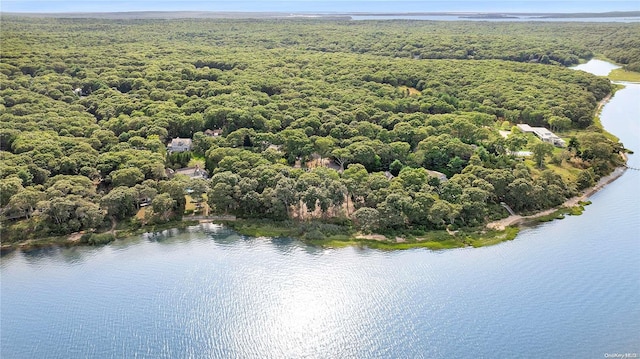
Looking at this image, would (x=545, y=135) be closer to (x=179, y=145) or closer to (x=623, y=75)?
(x=179, y=145)

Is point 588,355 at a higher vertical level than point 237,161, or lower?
lower

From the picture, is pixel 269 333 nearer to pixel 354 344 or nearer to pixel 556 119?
pixel 354 344

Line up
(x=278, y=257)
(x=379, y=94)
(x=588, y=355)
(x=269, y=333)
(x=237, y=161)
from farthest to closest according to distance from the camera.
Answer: (x=379, y=94), (x=237, y=161), (x=278, y=257), (x=269, y=333), (x=588, y=355)

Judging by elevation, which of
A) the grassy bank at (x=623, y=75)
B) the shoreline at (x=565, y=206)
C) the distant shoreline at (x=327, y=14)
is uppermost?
the distant shoreline at (x=327, y=14)

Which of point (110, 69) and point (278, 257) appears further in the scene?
point (110, 69)

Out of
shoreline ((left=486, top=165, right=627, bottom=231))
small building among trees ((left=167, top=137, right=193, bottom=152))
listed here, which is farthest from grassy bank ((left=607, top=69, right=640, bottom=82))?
small building among trees ((left=167, top=137, right=193, bottom=152))

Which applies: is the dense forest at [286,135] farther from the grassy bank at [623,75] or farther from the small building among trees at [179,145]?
the grassy bank at [623,75]

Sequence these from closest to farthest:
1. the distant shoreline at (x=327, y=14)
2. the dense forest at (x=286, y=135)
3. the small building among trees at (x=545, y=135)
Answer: the dense forest at (x=286, y=135)
the small building among trees at (x=545, y=135)
the distant shoreline at (x=327, y=14)

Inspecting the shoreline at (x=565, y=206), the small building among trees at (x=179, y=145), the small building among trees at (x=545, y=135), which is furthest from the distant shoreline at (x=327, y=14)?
the shoreline at (x=565, y=206)

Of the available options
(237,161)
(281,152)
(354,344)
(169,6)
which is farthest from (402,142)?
(169,6)
